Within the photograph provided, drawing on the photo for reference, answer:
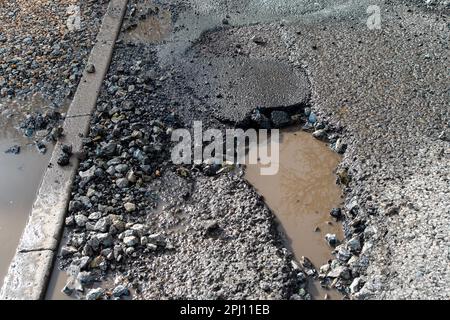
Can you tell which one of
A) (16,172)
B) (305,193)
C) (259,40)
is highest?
(259,40)

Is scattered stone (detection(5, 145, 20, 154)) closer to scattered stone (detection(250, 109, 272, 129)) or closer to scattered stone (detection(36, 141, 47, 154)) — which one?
scattered stone (detection(36, 141, 47, 154))

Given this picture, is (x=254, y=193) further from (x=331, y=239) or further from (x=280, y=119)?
(x=280, y=119)

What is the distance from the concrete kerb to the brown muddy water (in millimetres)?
1352

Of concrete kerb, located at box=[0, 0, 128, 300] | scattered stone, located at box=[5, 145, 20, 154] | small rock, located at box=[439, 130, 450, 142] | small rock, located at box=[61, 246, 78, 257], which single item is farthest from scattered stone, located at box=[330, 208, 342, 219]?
scattered stone, located at box=[5, 145, 20, 154]

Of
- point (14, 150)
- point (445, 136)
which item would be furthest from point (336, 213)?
point (14, 150)

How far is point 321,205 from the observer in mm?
3645

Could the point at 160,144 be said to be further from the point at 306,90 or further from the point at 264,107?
the point at 306,90

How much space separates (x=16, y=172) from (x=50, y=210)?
64cm

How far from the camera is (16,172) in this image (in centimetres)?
402

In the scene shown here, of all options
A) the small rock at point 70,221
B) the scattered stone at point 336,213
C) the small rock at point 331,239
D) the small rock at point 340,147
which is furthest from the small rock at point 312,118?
the small rock at point 70,221

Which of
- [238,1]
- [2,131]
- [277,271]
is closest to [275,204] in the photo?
[277,271]

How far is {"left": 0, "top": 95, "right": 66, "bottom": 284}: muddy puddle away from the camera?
11.8ft

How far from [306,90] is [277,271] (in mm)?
1838

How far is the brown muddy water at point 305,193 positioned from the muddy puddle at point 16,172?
1.63 metres
